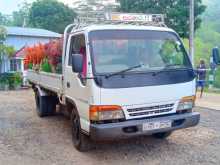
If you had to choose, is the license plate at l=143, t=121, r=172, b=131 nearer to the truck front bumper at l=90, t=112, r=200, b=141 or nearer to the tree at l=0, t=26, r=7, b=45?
the truck front bumper at l=90, t=112, r=200, b=141

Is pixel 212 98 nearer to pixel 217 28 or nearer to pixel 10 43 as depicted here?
pixel 10 43

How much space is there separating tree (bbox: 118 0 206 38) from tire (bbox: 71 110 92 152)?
47.8 feet

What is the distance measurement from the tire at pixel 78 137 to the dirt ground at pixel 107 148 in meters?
0.11

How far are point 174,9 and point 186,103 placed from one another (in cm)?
1476

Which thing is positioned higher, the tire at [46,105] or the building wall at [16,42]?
the building wall at [16,42]

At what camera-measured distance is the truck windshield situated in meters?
5.16

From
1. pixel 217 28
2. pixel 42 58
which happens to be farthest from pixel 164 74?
pixel 217 28

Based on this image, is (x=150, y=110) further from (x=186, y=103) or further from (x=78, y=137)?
(x=78, y=137)

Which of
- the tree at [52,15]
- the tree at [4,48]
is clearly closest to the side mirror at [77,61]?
the tree at [4,48]

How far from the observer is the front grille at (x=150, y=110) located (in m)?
→ 5.07

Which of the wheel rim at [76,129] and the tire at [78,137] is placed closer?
the tire at [78,137]

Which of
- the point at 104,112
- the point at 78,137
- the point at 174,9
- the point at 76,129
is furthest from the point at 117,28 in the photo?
the point at 174,9

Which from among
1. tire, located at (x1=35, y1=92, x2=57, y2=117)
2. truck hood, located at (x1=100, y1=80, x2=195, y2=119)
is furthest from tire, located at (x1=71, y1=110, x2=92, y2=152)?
tire, located at (x1=35, y1=92, x2=57, y2=117)

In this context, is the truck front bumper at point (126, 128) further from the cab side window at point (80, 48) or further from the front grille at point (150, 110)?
the cab side window at point (80, 48)
